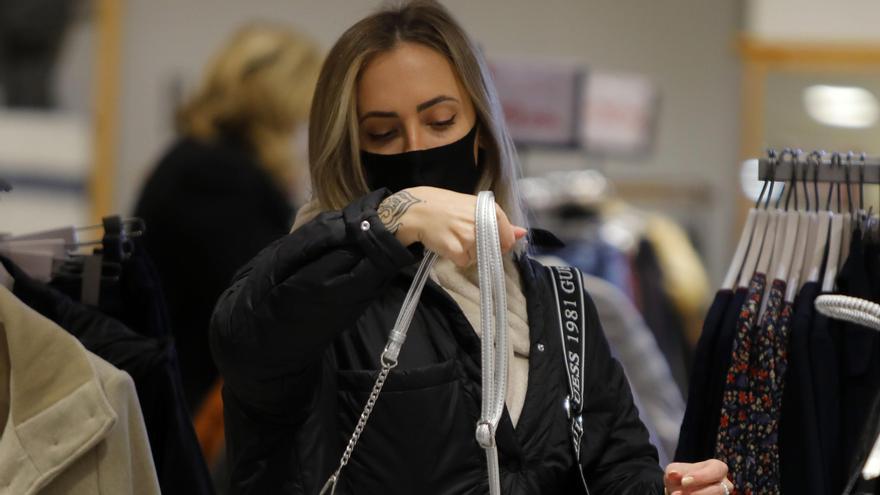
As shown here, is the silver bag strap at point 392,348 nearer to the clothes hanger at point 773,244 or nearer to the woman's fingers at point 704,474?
the woman's fingers at point 704,474

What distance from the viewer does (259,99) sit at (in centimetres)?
312

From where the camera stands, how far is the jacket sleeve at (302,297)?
1308mm

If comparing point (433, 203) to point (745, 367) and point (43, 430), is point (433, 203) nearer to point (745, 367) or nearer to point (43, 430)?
point (745, 367)

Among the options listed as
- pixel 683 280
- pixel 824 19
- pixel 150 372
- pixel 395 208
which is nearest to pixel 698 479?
pixel 395 208

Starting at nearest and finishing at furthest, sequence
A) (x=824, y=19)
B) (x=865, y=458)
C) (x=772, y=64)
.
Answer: (x=865, y=458), (x=824, y=19), (x=772, y=64)

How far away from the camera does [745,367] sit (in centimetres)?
153

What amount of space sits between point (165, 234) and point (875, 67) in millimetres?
3142

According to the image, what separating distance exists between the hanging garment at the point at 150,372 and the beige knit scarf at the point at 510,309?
0.41 metres

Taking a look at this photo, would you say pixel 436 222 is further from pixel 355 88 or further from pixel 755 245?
pixel 755 245

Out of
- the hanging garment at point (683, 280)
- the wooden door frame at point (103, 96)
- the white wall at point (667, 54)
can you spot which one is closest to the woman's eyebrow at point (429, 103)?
the hanging garment at point (683, 280)

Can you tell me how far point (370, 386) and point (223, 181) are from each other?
1718 mm

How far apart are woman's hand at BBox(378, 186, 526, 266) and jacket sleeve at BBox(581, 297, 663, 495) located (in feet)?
1.00

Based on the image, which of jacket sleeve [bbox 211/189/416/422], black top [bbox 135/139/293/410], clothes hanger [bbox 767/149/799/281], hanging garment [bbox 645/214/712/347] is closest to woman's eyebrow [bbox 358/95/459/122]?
jacket sleeve [bbox 211/189/416/422]

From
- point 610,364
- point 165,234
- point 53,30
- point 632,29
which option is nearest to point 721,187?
point 632,29
